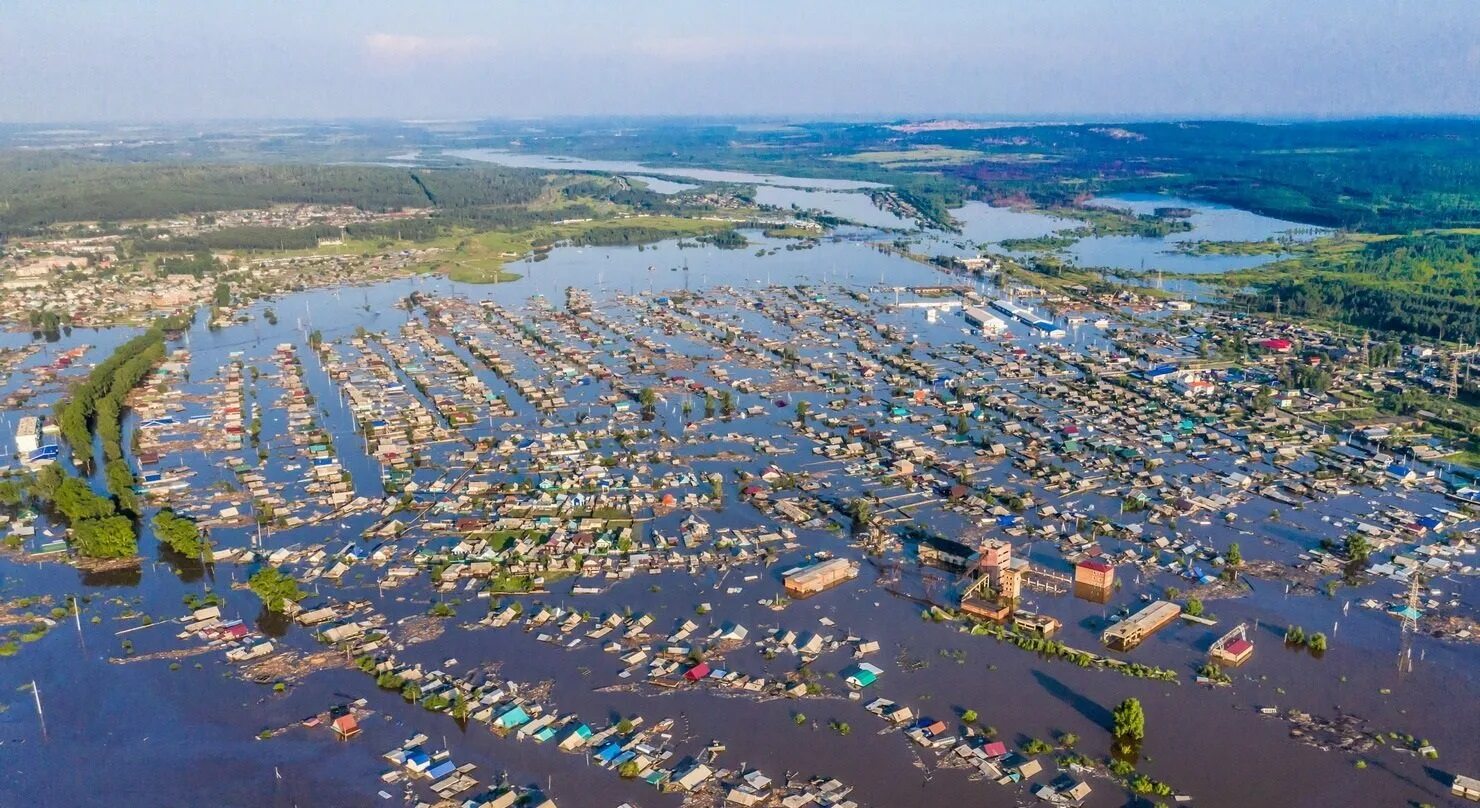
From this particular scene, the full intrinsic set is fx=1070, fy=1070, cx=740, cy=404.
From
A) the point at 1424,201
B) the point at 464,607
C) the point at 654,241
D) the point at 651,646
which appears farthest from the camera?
the point at 1424,201

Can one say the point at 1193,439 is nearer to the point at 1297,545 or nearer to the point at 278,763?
the point at 1297,545

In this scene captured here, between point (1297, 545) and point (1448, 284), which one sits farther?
point (1448, 284)

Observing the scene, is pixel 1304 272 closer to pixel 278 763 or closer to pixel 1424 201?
pixel 1424 201

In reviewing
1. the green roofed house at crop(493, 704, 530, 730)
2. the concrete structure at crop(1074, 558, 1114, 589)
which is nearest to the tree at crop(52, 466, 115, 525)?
the green roofed house at crop(493, 704, 530, 730)

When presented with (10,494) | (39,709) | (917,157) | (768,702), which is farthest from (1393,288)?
(917,157)

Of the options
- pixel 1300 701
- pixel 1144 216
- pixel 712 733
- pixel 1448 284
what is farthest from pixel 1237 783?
pixel 1144 216

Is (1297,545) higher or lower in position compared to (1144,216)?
lower

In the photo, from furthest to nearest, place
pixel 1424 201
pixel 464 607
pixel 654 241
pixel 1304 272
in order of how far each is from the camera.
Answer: pixel 1424 201 → pixel 654 241 → pixel 1304 272 → pixel 464 607
